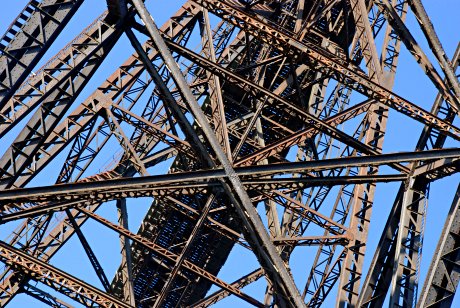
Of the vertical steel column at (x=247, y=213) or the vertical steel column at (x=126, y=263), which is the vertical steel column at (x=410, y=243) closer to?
the vertical steel column at (x=247, y=213)

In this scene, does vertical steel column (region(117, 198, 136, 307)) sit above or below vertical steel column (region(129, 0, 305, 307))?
above

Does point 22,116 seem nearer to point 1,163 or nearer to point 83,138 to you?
point 1,163

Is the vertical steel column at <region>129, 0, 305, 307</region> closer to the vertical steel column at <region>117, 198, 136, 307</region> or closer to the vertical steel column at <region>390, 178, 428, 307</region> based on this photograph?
the vertical steel column at <region>390, 178, 428, 307</region>

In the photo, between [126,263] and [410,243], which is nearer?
[410,243]

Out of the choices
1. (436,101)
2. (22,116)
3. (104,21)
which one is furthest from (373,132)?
(22,116)

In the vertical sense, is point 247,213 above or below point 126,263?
below

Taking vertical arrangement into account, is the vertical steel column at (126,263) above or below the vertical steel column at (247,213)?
above

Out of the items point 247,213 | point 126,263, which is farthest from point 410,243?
point 126,263

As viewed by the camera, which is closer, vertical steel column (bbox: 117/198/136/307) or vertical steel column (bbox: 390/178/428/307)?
vertical steel column (bbox: 390/178/428/307)

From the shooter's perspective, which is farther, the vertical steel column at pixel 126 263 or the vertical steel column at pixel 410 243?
the vertical steel column at pixel 126 263

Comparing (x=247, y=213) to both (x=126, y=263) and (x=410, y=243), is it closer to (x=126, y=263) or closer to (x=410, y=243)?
(x=410, y=243)

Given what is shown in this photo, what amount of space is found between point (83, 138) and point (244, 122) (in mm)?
5045

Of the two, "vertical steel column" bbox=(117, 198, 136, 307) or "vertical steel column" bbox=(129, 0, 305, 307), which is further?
"vertical steel column" bbox=(117, 198, 136, 307)

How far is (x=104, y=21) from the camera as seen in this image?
2469 centimetres
